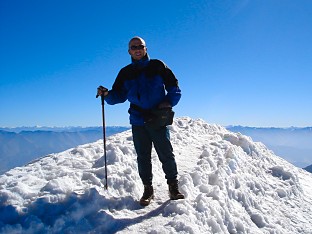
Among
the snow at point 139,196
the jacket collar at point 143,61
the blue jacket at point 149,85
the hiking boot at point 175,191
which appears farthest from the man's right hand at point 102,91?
the hiking boot at point 175,191

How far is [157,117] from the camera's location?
5691 mm

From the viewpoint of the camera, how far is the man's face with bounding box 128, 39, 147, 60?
18.4 feet

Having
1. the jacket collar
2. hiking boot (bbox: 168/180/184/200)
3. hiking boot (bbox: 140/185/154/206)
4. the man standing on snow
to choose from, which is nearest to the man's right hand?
the man standing on snow

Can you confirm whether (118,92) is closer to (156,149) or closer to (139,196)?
(156,149)

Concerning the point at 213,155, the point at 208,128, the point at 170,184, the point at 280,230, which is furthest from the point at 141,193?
the point at 208,128

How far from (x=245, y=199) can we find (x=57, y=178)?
15.1 feet

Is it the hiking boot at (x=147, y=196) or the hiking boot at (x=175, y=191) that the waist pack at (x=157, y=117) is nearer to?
the hiking boot at (x=175, y=191)

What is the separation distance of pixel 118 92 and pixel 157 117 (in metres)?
1.07

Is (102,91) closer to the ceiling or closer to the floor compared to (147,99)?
closer to the ceiling

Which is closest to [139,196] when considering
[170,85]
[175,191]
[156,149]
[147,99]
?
[175,191]

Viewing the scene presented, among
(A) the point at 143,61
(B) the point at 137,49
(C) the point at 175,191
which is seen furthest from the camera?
(C) the point at 175,191

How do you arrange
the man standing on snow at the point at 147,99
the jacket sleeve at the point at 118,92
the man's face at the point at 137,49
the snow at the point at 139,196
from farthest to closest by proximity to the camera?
the jacket sleeve at the point at 118,92 < the man standing on snow at the point at 147,99 < the man's face at the point at 137,49 < the snow at the point at 139,196

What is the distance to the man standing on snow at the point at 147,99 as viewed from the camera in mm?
5727

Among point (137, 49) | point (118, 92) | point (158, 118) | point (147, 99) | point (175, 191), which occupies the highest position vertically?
point (137, 49)
